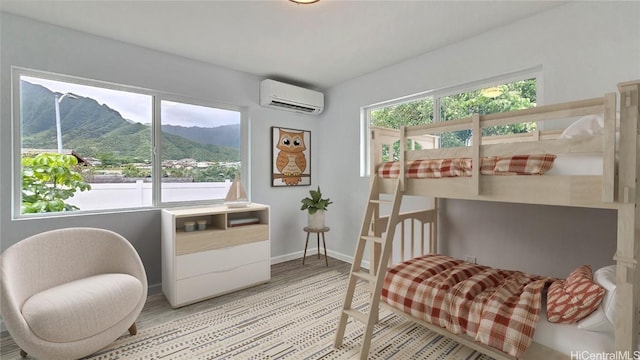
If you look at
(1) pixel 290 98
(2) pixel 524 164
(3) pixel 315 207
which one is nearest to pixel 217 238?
(3) pixel 315 207

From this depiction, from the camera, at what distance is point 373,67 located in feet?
11.1

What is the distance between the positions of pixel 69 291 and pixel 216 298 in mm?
1223

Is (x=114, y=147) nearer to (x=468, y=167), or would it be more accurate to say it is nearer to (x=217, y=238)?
(x=217, y=238)

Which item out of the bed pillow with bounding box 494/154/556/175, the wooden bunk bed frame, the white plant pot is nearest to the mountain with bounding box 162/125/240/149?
the white plant pot

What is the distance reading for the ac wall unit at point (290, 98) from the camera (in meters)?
3.54

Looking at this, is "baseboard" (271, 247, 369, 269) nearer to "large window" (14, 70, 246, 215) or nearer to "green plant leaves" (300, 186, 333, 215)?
"green plant leaves" (300, 186, 333, 215)

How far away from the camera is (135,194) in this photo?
116 inches

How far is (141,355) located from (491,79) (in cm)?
357

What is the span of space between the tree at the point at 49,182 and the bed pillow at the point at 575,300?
371 centimetres

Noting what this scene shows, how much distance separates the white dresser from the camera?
260 centimetres

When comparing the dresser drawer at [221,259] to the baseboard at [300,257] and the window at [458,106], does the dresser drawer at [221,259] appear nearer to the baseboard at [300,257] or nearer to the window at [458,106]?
the baseboard at [300,257]

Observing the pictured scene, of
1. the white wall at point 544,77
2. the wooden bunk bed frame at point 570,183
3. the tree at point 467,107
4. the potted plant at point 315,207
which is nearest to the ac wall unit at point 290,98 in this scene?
the tree at point 467,107

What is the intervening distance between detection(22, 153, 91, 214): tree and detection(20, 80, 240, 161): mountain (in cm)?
12

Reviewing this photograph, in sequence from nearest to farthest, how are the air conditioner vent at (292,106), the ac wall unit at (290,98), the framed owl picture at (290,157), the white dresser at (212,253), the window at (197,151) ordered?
the white dresser at (212,253) → the window at (197,151) → the ac wall unit at (290,98) → the air conditioner vent at (292,106) → the framed owl picture at (290,157)
